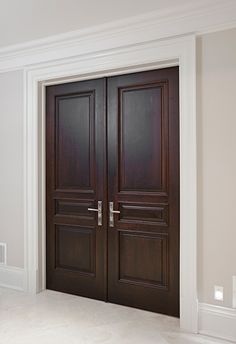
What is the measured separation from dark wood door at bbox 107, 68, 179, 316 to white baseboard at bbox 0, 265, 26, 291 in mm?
1024

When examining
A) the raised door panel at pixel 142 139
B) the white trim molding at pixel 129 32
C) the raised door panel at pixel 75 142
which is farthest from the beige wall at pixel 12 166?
the raised door panel at pixel 142 139

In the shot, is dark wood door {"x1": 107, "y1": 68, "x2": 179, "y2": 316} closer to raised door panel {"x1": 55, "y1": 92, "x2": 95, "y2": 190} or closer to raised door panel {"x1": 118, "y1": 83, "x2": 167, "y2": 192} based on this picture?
raised door panel {"x1": 118, "y1": 83, "x2": 167, "y2": 192}

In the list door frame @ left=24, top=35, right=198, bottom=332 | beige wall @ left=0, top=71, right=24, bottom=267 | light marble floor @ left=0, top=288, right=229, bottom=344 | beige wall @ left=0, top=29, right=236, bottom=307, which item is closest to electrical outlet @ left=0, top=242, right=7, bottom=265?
beige wall @ left=0, top=71, right=24, bottom=267

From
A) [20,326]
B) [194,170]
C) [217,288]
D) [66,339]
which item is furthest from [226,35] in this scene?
[20,326]

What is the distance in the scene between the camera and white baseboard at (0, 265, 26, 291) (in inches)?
140

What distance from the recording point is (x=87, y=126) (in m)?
3.35

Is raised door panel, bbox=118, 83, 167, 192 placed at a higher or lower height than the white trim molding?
lower

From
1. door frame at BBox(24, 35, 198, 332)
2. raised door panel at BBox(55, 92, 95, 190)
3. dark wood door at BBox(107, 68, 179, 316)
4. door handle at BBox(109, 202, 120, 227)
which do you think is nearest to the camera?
door frame at BBox(24, 35, 198, 332)

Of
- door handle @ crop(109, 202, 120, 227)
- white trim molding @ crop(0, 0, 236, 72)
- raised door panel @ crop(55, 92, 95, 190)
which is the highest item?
white trim molding @ crop(0, 0, 236, 72)

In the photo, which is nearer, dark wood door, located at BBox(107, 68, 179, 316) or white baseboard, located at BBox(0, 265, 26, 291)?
dark wood door, located at BBox(107, 68, 179, 316)

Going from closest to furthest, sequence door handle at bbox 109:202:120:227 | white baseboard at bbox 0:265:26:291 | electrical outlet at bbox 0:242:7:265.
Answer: door handle at bbox 109:202:120:227
white baseboard at bbox 0:265:26:291
electrical outlet at bbox 0:242:7:265

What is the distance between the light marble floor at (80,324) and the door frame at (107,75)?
21cm

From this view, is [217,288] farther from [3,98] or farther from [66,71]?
[3,98]

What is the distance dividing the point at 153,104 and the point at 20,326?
7.56 ft
